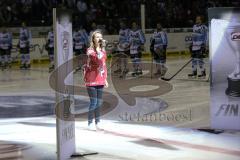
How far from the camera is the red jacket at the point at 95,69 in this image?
1016 cm

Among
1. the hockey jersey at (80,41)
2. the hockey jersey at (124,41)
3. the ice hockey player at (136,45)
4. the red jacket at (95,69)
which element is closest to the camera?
the red jacket at (95,69)

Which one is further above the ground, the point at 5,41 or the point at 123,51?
the point at 5,41

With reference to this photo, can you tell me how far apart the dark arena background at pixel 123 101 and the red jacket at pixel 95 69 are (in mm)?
308

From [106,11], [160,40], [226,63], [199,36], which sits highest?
[106,11]

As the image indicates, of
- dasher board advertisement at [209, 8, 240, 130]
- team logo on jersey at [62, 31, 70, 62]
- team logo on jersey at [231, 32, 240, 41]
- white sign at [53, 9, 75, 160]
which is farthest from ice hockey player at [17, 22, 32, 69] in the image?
team logo on jersey at [62, 31, 70, 62]

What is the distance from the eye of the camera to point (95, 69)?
33.5ft

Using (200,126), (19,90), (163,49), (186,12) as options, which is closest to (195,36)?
(163,49)

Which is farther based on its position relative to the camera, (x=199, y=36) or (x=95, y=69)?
(x=199, y=36)

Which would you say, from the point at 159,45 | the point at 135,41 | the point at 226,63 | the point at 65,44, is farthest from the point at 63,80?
the point at 135,41

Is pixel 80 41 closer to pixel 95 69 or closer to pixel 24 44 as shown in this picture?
pixel 24 44

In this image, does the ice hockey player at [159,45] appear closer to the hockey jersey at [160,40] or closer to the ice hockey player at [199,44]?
the hockey jersey at [160,40]

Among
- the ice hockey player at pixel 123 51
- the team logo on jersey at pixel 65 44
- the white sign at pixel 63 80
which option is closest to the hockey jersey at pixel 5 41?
the ice hockey player at pixel 123 51

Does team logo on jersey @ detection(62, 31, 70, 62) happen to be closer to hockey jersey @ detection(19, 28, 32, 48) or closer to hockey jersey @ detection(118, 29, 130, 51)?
hockey jersey @ detection(118, 29, 130, 51)

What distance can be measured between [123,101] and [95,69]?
4422mm
